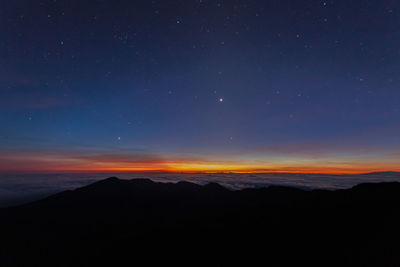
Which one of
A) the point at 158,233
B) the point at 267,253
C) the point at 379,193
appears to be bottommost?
the point at 158,233

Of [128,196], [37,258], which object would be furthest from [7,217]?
[37,258]

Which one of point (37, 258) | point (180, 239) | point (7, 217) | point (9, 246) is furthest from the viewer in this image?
point (7, 217)

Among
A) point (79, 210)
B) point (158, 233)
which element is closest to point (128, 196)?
point (79, 210)

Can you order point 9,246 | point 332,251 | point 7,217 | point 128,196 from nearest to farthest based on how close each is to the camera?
point 332,251, point 9,246, point 7,217, point 128,196

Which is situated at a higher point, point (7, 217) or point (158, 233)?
point (158, 233)

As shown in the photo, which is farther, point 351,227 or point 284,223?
point 284,223

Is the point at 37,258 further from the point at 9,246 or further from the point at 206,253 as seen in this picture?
the point at 206,253

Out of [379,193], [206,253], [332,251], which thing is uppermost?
[379,193]

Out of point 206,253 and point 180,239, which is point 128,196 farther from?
point 206,253

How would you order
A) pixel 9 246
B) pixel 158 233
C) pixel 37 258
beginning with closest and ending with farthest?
pixel 158 233
pixel 37 258
pixel 9 246
